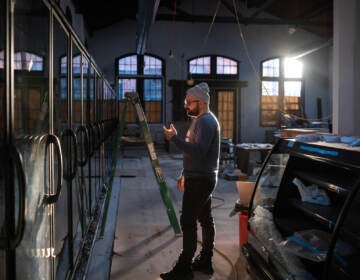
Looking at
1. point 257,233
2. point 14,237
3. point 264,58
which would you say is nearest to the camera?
point 14,237

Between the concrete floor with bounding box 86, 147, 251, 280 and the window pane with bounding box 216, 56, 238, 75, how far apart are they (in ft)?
28.7

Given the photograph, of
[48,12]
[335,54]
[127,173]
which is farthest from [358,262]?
[127,173]

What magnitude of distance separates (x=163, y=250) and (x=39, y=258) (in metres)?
2.03

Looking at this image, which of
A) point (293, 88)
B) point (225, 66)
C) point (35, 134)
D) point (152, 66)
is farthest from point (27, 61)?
point (293, 88)

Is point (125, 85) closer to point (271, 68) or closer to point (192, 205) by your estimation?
point (271, 68)

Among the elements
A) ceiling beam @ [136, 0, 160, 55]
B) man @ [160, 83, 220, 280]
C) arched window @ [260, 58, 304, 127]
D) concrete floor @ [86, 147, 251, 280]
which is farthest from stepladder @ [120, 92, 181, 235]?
arched window @ [260, 58, 304, 127]

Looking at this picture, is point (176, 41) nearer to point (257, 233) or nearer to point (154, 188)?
point (154, 188)

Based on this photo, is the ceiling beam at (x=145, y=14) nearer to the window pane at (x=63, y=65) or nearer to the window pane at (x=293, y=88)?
the window pane at (x=63, y=65)

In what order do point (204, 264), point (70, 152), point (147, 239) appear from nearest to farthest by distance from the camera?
point (70, 152) < point (204, 264) < point (147, 239)

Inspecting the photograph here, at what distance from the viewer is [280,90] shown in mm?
15664

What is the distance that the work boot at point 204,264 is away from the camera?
327cm

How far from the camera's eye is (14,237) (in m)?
1.28

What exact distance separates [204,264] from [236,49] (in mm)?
12864

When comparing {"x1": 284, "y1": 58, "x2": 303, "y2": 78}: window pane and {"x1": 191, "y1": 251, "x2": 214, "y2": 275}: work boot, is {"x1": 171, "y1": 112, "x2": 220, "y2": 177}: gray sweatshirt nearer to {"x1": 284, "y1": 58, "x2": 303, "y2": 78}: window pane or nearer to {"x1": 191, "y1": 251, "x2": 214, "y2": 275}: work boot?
{"x1": 191, "y1": 251, "x2": 214, "y2": 275}: work boot
